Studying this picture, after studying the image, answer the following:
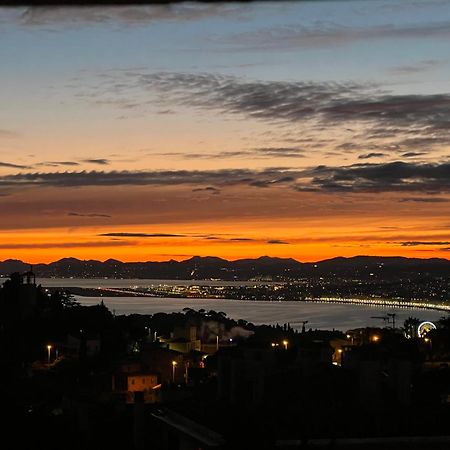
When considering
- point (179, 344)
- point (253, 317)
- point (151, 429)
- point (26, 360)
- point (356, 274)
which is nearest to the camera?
point (151, 429)

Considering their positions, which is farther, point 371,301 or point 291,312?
point 371,301

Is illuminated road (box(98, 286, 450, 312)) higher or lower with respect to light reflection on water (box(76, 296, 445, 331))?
higher

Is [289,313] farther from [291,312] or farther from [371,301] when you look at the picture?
[371,301]

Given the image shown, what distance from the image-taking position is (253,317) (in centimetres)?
6512

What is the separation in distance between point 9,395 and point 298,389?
11.3ft

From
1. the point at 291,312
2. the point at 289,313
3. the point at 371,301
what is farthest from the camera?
the point at 371,301

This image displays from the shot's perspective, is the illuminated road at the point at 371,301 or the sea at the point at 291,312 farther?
the illuminated road at the point at 371,301

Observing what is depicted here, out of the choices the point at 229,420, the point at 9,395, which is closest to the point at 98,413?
the point at 9,395

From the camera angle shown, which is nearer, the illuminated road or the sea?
the sea

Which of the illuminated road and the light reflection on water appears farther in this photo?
the illuminated road

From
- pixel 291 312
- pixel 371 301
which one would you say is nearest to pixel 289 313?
pixel 291 312

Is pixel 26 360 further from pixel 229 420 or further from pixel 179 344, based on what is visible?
pixel 229 420

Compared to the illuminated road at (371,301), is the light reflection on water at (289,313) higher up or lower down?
lower down

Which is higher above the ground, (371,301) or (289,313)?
(371,301)
